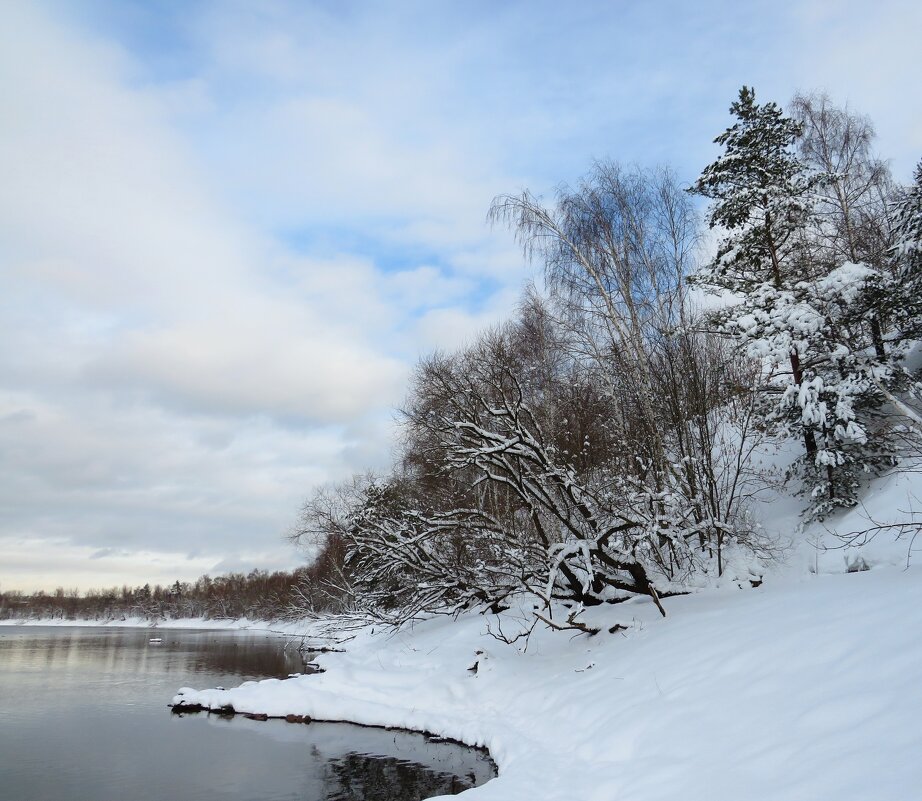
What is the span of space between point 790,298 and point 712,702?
9.57 m

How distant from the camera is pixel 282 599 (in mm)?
53719

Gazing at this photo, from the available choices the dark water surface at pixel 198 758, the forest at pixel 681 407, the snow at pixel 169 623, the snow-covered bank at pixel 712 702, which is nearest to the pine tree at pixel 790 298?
the forest at pixel 681 407

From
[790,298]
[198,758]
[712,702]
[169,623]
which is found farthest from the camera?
[169,623]

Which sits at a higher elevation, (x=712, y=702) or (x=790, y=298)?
(x=790, y=298)

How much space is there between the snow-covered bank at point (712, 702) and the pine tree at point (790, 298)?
4.68 meters

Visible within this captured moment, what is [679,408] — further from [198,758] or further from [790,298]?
[198,758]

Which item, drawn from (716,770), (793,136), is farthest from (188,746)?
(793,136)

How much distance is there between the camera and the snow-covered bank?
403 cm

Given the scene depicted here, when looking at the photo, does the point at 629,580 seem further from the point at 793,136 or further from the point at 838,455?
the point at 793,136

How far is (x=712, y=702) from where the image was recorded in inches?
227

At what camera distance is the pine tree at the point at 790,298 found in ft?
39.9

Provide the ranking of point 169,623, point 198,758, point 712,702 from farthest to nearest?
point 169,623
point 198,758
point 712,702

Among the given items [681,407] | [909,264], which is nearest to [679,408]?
[681,407]

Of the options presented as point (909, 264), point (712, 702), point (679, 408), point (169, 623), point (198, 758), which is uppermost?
point (909, 264)
